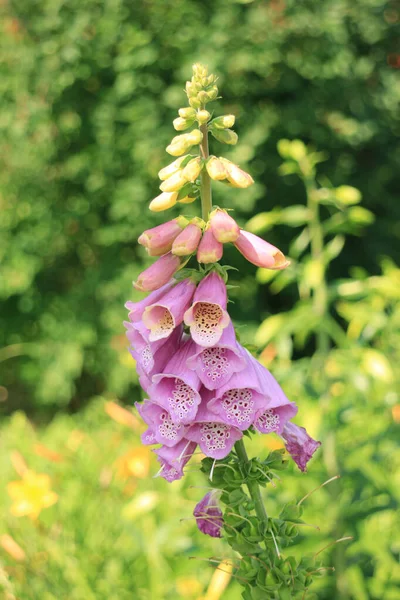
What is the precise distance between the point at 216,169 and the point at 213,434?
1.31 ft

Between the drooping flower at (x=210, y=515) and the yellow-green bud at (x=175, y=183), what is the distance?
0.53 meters

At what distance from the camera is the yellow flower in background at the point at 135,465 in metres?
2.62

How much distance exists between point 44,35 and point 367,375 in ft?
9.79

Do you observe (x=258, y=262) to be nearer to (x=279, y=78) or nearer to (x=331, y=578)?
(x=331, y=578)

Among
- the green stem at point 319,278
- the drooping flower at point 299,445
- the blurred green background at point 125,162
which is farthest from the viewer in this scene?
the blurred green background at point 125,162

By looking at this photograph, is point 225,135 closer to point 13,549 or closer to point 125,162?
point 13,549

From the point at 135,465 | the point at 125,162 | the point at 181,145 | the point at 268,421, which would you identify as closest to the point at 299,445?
the point at 268,421

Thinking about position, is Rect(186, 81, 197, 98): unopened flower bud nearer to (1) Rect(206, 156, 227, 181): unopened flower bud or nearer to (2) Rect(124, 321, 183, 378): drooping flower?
(1) Rect(206, 156, 227, 181): unopened flower bud

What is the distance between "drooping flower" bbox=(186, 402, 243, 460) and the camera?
39.8 inches

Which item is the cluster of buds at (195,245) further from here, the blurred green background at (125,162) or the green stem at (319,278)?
the blurred green background at (125,162)

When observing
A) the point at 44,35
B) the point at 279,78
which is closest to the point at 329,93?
the point at 279,78

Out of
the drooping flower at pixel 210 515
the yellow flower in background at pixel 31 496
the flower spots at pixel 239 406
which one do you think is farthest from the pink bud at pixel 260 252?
the yellow flower in background at pixel 31 496

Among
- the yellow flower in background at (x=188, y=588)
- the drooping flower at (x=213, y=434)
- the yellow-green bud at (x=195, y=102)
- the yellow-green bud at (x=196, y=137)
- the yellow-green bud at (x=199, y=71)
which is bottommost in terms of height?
the yellow flower in background at (x=188, y=588)

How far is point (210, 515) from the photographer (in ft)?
3.75
